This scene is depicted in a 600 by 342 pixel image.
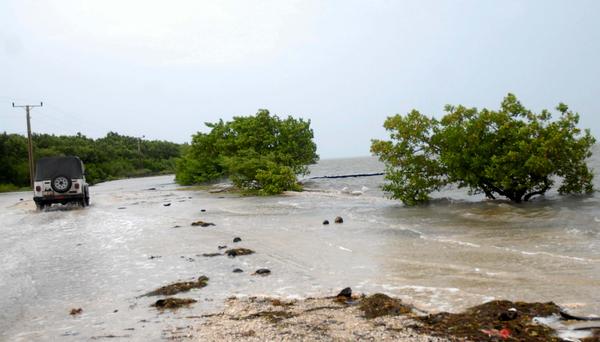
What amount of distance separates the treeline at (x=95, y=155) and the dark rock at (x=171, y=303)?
193 ft

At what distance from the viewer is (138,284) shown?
27.3ft

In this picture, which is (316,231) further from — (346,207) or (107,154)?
(107,154)

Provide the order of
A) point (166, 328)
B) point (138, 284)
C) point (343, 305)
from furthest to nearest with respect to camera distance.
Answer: point (138, 284) → point (343, 305) → point (166, 328)

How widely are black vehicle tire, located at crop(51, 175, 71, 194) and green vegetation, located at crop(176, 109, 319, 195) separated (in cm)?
1158

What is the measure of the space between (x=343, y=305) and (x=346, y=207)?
1543 centimetres

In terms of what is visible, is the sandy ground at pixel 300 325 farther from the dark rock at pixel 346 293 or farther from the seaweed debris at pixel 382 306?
the dark rock at pixel 346 293

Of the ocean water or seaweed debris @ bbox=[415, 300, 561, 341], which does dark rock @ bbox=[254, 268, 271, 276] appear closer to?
the ocean water

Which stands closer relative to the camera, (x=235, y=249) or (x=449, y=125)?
(x=235, y=249)

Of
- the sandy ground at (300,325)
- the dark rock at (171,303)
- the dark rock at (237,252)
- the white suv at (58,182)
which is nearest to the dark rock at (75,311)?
the dark rock at (171,303)

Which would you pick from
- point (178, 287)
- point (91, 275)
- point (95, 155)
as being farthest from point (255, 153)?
point (95, 155)

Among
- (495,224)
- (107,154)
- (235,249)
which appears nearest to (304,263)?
(235,249)

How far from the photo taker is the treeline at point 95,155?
63156 millimetres

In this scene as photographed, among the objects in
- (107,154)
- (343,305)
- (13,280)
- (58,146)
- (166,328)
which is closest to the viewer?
(166,328)

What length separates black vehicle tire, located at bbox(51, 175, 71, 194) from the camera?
2411 cm
